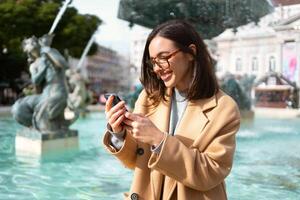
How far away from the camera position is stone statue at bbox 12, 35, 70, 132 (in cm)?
695

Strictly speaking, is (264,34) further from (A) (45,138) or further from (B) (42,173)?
(B) (42,173)

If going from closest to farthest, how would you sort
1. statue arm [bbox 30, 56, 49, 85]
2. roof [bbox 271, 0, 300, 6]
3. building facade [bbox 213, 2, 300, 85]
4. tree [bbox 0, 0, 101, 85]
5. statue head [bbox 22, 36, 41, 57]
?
1. statue arm [bbox 30, 56, 49, 85]
2. statue head [bbox 22, 36, 41, 57]
3. roof [bbox 271, 0, 300, 6]
4. building facade [bbox 213, 2, 300, 85]
5. tree [bbox 0, 0, 101, 85]

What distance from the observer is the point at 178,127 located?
67.0 inches

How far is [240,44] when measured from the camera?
2128 cm

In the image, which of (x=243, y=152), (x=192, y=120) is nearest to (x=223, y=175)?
(x=192, y=120)

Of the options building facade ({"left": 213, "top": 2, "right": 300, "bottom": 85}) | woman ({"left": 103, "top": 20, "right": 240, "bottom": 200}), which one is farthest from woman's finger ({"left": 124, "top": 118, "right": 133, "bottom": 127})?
building facade ({"left": 213, "top": 2, "right": 300, "bottom": 85})

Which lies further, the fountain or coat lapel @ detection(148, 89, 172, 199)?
the fountain

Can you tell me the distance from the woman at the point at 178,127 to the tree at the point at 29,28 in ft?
97.8

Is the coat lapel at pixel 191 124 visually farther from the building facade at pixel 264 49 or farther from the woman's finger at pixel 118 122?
the building facade at pixel 264 49

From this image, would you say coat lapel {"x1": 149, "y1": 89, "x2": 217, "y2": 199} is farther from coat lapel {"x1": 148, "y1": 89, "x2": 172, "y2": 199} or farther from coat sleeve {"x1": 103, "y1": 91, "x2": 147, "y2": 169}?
coat sleeve {"x1": 103, "y1": 91, "x2": 147, "y2": 169}

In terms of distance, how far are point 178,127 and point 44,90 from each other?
5.65 meters

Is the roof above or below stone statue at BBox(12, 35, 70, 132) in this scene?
above

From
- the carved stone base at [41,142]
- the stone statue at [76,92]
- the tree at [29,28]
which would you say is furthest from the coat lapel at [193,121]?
the tree at [29,28]

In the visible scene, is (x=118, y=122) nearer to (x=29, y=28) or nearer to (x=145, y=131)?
(x=145, y=131)
